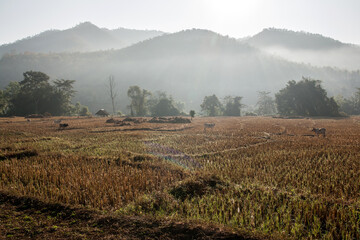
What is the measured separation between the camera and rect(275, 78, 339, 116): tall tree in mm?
51562

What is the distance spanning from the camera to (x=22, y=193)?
5.20 metres

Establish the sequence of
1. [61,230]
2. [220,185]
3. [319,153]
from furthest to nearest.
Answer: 1. [319,153]
2. [220,185]
3. [61,230]

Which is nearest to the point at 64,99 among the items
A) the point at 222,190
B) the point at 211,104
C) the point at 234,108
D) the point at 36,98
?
the point at 36,98

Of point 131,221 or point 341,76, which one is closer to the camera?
point 131,221

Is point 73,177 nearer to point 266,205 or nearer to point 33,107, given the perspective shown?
point 266,205

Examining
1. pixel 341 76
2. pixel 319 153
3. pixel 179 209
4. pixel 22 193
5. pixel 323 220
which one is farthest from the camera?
pixel 341 76

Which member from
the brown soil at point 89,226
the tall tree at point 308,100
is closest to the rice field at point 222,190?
the brown soil at point 89,226

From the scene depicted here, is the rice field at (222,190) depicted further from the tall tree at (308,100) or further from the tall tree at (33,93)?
the tall tree at (33,93)

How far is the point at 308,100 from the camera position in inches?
2128

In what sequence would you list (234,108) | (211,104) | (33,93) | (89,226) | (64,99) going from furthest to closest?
(211,104)
(234,108)
(64,99)
(33,93)
(89,226)

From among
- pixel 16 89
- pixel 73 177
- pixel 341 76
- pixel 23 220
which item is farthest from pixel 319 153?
pixel 341 76

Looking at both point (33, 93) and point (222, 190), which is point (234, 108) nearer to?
point (33, 93)

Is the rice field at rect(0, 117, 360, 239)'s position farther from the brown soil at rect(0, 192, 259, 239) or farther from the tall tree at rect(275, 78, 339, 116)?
the tall tree at rect(275, 78, 339, 116)

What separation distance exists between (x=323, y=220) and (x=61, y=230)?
15.9ft
